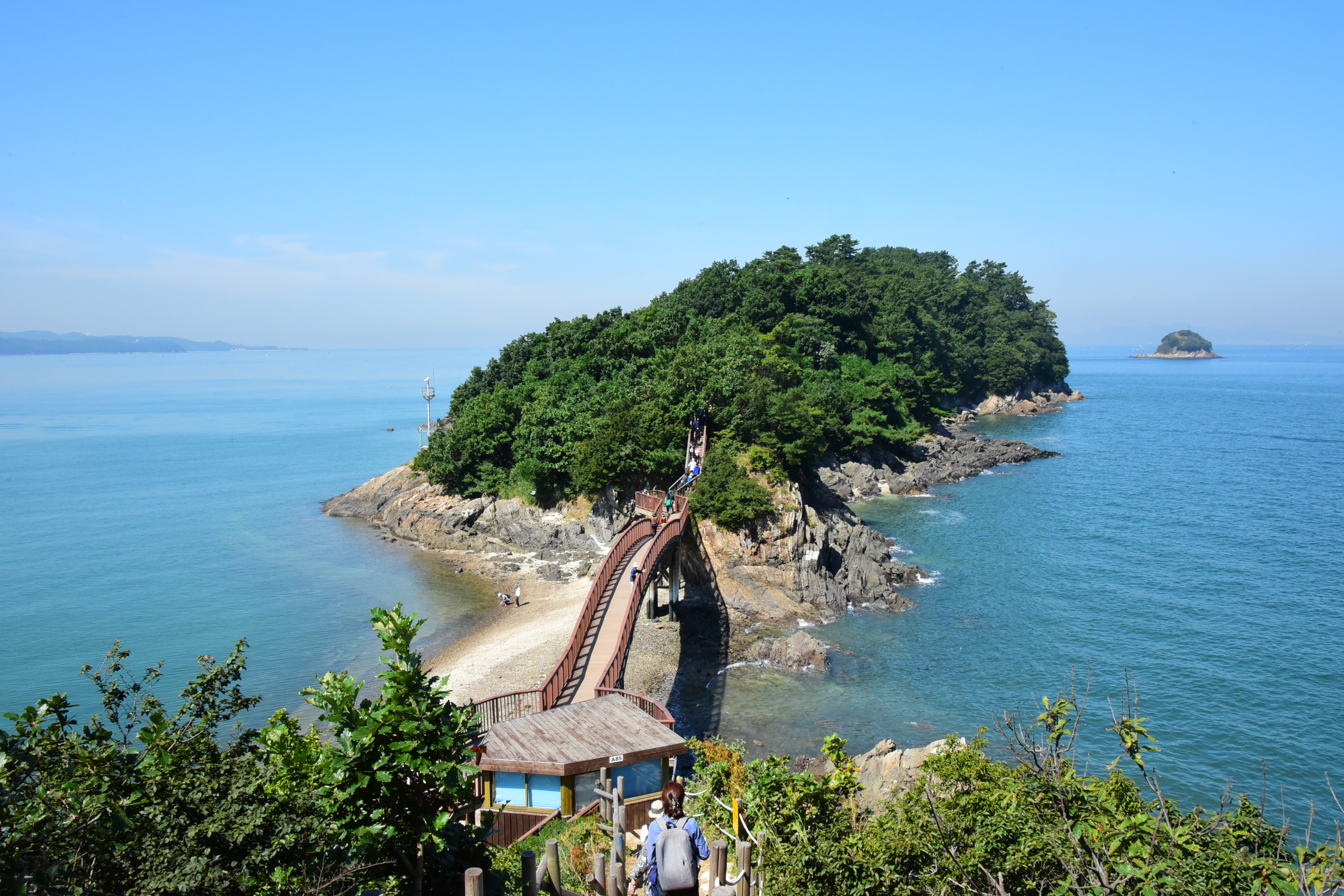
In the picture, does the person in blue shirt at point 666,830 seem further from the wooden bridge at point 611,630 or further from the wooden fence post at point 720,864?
the wooden bridge at point 611,630

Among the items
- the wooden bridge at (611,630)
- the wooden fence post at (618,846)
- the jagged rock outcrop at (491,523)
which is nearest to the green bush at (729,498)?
the wooden bridge at (611,630)

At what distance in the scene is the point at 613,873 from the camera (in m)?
8.33

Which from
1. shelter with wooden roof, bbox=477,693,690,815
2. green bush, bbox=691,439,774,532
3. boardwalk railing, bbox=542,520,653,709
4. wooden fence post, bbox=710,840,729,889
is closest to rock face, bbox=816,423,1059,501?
green bush, bbox=691,439,774,532

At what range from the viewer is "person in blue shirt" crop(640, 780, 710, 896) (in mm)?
7617

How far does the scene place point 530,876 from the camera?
7.55m

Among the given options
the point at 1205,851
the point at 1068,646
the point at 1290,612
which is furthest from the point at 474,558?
the point at 1205,851

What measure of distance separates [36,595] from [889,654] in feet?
124

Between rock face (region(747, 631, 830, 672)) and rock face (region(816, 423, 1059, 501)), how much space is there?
19.2m

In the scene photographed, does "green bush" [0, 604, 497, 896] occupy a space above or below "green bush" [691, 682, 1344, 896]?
above

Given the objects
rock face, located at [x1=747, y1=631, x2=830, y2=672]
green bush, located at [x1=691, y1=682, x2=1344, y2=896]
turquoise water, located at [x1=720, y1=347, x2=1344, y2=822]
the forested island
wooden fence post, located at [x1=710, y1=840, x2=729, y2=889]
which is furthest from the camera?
rock face, located at [x1=747, y1=631, x2=830, y2=672]

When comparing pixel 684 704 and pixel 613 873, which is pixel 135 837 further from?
pixel 684 704

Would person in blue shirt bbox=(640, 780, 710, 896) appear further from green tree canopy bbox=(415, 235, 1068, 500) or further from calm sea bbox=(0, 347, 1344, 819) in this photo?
green tree canopy bbox=(415, 235, 1068, 500)

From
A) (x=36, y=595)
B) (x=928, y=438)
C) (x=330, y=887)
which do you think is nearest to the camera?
(x=330, y=887)

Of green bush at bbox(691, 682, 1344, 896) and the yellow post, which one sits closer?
green bush at bbox(691, 682, 1344, 896)
